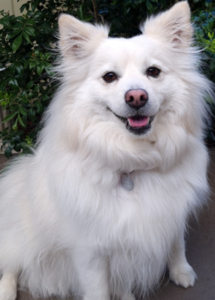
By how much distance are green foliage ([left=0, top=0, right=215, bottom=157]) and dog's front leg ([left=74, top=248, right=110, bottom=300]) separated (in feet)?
3.95

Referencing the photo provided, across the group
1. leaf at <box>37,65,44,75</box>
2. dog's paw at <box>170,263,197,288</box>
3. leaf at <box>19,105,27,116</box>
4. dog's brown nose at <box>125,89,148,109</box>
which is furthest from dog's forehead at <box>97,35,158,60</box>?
dog's paw at <box>170,263,197,288</box>

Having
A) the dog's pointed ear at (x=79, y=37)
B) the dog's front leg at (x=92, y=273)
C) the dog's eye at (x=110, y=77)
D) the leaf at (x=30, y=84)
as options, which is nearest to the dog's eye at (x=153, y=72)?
the dog's eye at (x=110, y=77)

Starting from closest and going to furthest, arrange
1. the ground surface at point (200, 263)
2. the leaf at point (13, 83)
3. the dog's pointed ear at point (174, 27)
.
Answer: the dog's pointed ear at point (174, 27) → the ground surface at point (200, 263) → the leaf at point (13, 83)

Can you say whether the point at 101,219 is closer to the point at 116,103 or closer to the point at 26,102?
the point at 116,103

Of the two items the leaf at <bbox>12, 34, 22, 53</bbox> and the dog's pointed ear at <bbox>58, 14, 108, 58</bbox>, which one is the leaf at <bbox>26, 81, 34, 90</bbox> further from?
the dog's pointed ear at <bbox>58, 14, 108, 58</bbox>

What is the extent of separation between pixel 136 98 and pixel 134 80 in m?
0.11

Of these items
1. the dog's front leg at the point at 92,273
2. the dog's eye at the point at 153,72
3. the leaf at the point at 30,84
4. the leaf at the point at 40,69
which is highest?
the dog's eye at the point at 153,72

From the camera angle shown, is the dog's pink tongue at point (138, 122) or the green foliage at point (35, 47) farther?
the green foliage at point (35, 47)

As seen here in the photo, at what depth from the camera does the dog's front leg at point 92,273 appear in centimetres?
182

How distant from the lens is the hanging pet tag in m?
1.77

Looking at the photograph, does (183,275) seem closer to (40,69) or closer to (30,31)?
(40,69)

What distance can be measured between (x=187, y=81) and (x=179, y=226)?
0.76m

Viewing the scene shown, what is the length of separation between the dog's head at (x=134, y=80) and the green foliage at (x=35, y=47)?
1.99ft

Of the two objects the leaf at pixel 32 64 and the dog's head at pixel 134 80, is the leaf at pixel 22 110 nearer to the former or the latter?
the leaf at pixel 32 64
